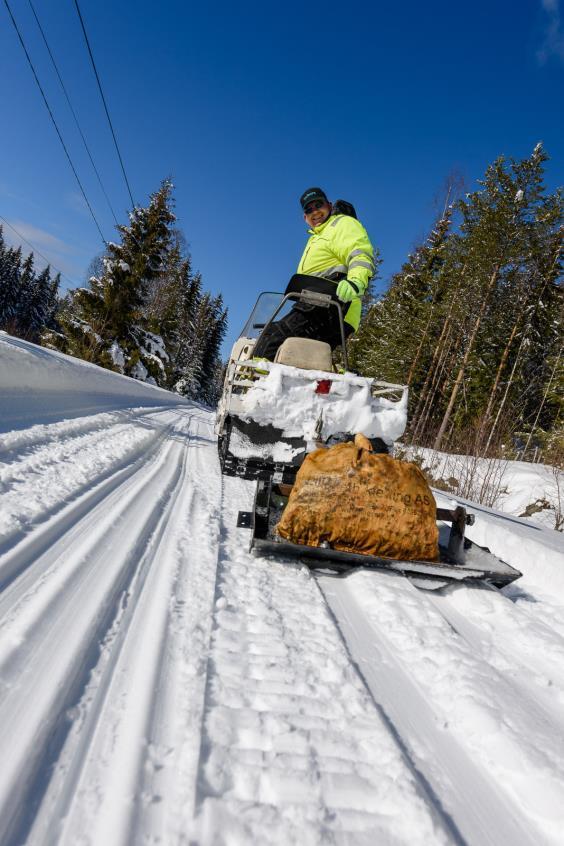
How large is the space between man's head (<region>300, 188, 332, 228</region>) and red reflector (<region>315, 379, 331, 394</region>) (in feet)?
7.21

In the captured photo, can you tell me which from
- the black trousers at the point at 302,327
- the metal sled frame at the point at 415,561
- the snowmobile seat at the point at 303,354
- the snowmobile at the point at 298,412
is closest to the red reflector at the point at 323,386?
the snowmobile at the point at 298,412

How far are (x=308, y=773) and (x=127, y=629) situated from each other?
0.72 m

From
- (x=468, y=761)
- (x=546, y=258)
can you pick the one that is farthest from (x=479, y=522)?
(x=546, y=258)

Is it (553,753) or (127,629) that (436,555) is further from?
(127,629)

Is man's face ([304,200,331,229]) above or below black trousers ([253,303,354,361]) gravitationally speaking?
above

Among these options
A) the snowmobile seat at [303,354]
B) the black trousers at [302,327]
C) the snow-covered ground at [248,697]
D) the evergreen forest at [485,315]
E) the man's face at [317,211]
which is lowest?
the snow-covered ground at [248,697]

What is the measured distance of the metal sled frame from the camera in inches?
84.7

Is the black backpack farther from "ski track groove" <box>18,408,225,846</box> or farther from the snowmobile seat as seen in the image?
"ski track groove" <box>18,408,225,846</box>

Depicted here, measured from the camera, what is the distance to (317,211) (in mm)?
4863

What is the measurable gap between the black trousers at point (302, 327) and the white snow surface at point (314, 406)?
911mm

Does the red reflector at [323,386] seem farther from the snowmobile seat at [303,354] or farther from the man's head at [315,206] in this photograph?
the man's head at [315,206]

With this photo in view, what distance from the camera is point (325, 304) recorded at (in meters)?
4.29

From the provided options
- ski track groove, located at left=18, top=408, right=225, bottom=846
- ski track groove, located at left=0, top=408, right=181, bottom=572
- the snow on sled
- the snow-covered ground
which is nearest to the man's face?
the snow on sled

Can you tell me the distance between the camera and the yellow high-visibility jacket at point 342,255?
4109mm
